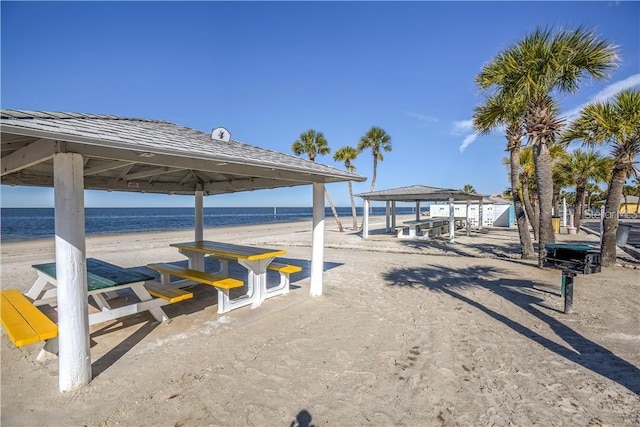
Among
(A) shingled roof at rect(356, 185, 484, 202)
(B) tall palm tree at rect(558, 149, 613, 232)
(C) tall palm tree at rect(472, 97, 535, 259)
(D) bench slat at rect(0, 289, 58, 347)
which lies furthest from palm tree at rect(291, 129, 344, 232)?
(D) bench slat at rect(0, 289, 58, 347)

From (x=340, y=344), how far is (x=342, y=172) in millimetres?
3129

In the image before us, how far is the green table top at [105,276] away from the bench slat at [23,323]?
0.59 metres

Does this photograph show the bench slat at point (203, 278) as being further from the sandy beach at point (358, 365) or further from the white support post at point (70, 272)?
the white support post at point (70, 272)

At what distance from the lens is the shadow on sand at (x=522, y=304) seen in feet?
11.6

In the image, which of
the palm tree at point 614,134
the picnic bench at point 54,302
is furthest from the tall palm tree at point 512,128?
the picnic bench at point 54,302

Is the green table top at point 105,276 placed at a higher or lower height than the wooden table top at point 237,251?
lower

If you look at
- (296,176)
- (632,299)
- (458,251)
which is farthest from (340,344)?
(458,251)

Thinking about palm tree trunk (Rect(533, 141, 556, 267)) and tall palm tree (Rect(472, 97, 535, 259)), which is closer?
palm tree trunk (Rect(533, 141, 556, 267))

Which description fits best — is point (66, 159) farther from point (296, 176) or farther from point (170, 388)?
point (296, 176)

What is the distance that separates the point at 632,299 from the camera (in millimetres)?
6039

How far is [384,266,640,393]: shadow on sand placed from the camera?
3.53 metres

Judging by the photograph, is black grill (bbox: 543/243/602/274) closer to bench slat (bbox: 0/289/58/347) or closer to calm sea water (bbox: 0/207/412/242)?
bench slat (bbox: 0/289/58/347)

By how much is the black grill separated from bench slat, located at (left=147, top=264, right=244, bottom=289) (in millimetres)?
5132

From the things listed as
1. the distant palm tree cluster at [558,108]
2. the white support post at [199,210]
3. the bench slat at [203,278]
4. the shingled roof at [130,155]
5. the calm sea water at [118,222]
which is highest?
the distant palm tree cluster at [558,108]
